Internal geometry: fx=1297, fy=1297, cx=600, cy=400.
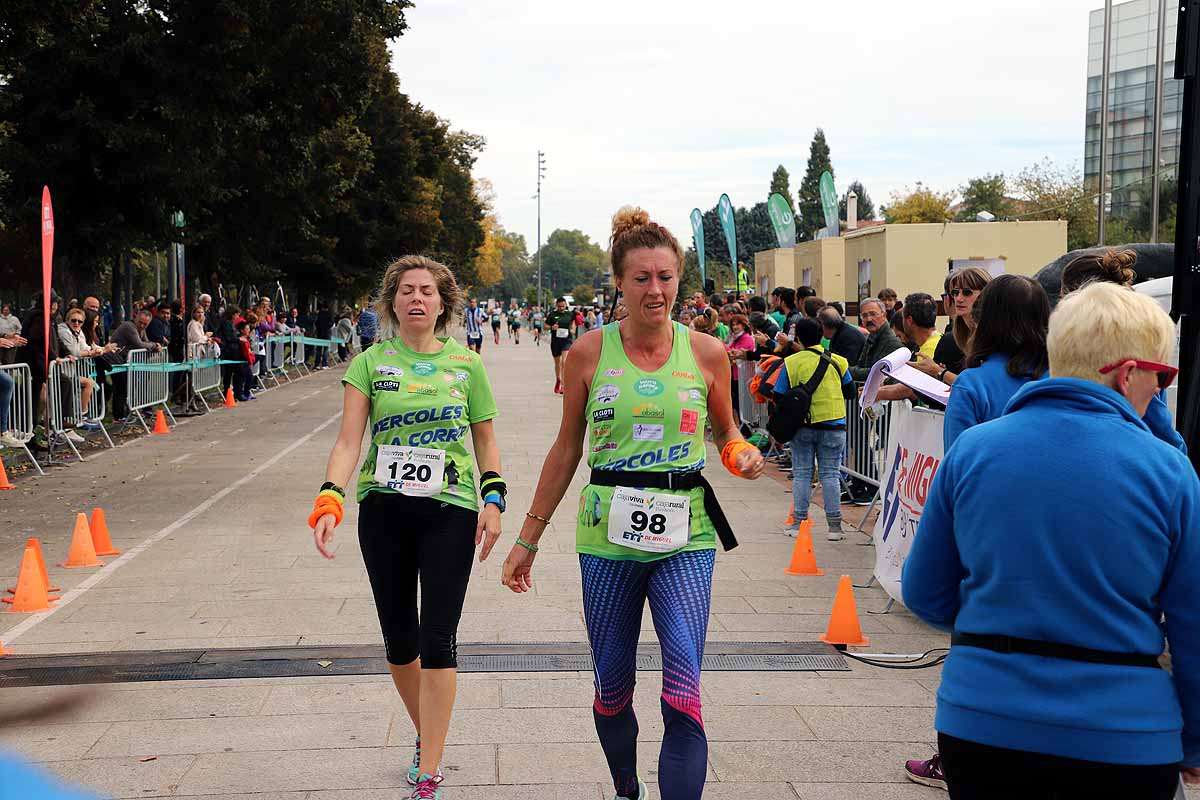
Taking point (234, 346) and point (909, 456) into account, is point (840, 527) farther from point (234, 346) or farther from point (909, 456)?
point (234, 346)

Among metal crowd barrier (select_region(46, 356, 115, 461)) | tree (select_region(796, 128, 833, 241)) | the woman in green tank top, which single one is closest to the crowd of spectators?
metal crowd barrier (select_region(46, 356, 115, 461))

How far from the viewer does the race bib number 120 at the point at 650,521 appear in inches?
153

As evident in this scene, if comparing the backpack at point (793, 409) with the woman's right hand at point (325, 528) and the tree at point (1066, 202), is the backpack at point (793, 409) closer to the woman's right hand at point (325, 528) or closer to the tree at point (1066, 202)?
the woman's right hand at point (325, 528)

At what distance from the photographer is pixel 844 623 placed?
6.98m

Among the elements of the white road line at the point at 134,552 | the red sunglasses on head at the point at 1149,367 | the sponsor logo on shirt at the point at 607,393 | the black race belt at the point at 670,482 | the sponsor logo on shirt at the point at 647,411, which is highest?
the red sunglasses on head at the point at 1149,367

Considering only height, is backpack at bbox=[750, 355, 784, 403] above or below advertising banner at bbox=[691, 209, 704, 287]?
below

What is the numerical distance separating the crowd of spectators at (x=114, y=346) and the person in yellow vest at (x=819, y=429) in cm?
845

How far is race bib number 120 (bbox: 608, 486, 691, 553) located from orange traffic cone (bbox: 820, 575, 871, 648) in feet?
10.7

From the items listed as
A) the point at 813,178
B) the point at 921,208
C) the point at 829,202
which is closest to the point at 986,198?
the point at 921,208

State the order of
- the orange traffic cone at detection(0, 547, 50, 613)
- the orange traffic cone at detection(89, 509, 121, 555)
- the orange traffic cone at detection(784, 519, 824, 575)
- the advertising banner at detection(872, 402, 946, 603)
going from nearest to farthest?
the advertising banner at detection(872, 402, 946, 603)
the orange traffic cone at detection(0, 547, 50, 613)
the orange traffic cone at detection(784, 519, 824, 575)
the orange traffic cone at detection(89, 509, 121, 555)

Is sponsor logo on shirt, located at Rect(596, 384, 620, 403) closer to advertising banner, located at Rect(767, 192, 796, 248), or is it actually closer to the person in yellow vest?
the person in yellow vest

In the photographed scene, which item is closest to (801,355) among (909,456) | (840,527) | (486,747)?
(840,527)

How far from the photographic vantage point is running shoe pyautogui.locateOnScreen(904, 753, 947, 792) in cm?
484

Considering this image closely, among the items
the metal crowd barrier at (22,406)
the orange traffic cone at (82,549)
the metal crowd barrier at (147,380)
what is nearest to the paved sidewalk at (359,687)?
the orange traffic cone at (82,549)
